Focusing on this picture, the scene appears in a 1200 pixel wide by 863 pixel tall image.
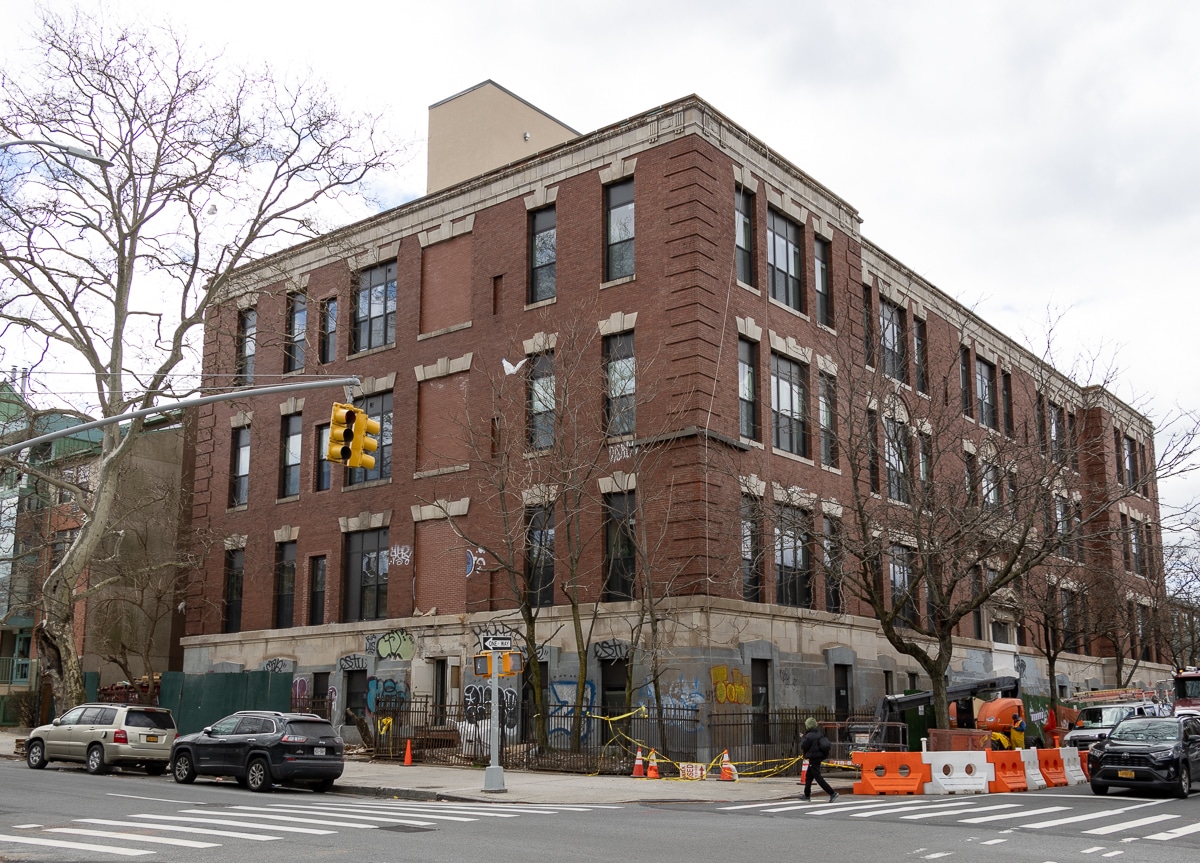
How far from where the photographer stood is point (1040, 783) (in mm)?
24406

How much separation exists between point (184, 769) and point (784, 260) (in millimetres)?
21190

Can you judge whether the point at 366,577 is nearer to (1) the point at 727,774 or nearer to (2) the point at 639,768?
(2) the point at 639,768

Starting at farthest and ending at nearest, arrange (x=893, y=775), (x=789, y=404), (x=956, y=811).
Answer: (x=789, y=404), (x=893, y=775), (x=956, y=811)

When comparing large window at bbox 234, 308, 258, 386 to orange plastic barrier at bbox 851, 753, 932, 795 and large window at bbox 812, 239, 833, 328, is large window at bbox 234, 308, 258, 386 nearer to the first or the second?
large window at bbox 812, 239, 833, 328

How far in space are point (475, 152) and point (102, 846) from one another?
29.4m

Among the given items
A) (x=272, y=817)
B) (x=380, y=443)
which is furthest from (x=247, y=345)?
(x=272, y=817)

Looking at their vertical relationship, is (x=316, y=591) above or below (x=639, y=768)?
above

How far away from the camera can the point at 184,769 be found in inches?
917

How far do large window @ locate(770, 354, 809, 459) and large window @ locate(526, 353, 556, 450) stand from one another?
6.23 m

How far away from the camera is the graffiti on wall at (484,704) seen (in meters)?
30.1

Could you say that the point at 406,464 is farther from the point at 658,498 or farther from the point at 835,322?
the point at 835,322

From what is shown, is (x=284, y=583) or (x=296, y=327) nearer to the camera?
(x=284, y=583)

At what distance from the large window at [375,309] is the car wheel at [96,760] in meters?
15.5

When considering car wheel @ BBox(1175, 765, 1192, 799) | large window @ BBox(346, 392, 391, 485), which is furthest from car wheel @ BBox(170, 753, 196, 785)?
car wheel @ BBox(1175, 765, 1192, 799)
